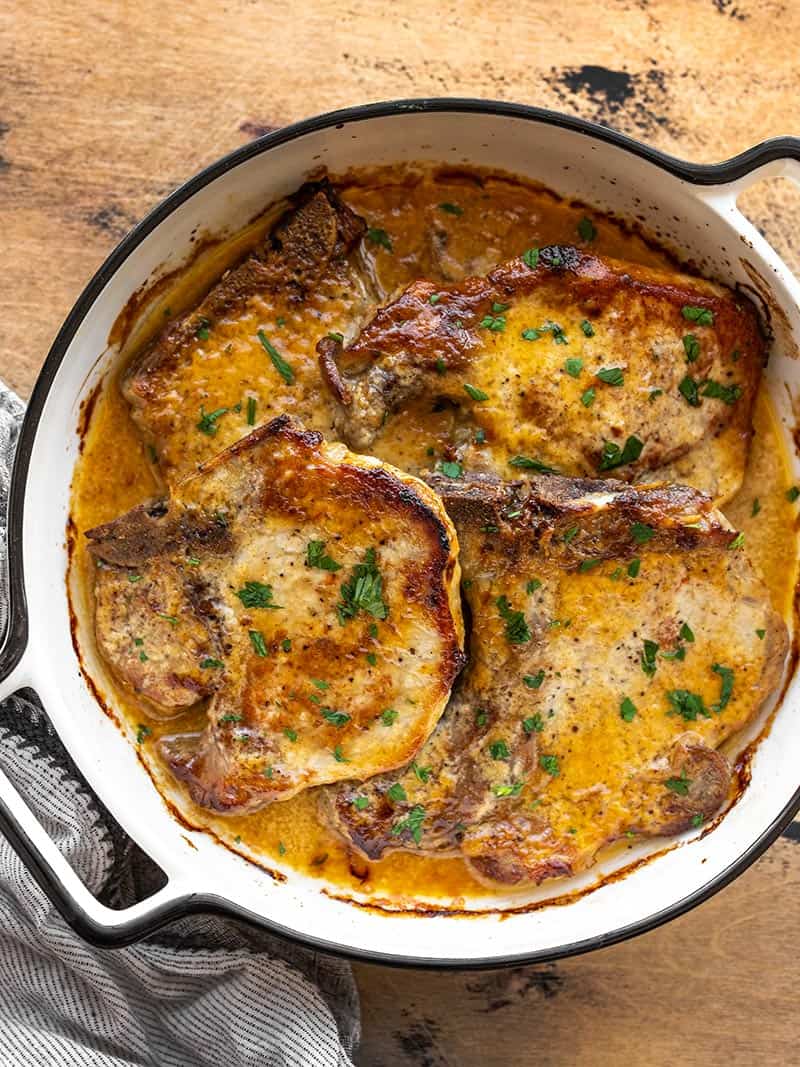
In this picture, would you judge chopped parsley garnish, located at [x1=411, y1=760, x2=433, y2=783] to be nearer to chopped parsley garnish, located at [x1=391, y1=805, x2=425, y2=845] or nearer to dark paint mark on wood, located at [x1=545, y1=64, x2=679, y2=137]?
chopped parsley garnish, located at [x1=391, y1=805, x2=425, y2=845]

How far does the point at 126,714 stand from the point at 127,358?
39.3 inches

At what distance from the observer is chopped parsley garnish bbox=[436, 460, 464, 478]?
114 inches

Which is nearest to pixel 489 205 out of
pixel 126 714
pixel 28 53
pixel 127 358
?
pixel 127 358

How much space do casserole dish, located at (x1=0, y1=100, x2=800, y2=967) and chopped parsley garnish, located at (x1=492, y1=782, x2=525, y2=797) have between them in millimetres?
395

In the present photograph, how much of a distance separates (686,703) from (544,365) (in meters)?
0.96

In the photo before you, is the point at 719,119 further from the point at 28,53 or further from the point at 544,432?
the point at 28,53

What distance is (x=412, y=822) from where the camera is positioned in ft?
9.98

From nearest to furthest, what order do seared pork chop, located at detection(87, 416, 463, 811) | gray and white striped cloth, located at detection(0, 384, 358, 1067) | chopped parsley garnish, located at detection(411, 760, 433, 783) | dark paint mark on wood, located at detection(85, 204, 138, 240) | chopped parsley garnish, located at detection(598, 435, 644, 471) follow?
Result: seared pork chop, located at detection(87, 416, 463, 811)
chopped parsley garnish, located at detection(598, 435, 644, 471)
chopped parsley garnish, located at detection(411, 760, 433, 783)
gray and white striped cloth, located at detection(0, 384, 358, 1067)
dark paint mark on wood, located at detection(85, 204, 138, 240)

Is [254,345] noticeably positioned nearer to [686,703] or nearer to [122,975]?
[686,703]

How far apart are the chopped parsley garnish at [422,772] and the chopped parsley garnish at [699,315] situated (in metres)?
1.37

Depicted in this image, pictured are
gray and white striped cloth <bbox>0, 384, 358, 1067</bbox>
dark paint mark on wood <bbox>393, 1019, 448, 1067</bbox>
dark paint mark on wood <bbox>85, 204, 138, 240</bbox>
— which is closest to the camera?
gray and white striped cloth <bbox>0, 384, 358, 1067</bbox>

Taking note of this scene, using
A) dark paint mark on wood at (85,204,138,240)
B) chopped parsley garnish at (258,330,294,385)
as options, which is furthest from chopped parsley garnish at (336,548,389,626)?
dark paint mark on wood at (85,204,138,240)

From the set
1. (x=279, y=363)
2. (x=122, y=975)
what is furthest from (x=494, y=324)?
(x=122, y=975)

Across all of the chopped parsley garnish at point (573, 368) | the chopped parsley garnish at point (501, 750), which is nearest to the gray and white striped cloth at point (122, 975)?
the chopped parsley garnish at point (501, 750)
